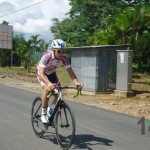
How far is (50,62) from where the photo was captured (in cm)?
716

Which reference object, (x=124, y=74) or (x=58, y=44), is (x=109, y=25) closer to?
(x=124, y=74)

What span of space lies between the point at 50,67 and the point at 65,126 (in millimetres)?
1193

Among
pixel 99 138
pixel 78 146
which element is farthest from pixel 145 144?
pixel 78 146

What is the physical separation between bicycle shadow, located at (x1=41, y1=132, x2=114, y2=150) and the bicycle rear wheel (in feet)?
0.86

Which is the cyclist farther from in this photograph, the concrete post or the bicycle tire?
the concrete post

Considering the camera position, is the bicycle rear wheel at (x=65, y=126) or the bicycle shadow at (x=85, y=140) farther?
the bicycle shadow at (x=85, y=140)

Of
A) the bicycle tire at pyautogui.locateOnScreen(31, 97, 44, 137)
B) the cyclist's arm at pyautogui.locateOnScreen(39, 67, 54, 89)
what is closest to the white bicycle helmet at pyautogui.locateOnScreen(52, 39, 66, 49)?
the cyclist's arm at pyautogui.locateOnScreen(39, 67, 54, 89)

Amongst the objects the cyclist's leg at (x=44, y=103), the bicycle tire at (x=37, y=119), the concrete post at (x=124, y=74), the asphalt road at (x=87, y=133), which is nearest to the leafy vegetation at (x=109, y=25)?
the concrete post at (x=124, y=74)

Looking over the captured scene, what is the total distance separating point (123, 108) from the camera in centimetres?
1373

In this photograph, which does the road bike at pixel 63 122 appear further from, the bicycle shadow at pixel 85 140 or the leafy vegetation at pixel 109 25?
the leafy vegetation at pixel 109 25

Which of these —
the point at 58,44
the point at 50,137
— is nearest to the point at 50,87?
the point at 58,44

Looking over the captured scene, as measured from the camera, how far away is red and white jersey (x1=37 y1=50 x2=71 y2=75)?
23.2 ft

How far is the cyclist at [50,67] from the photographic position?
6902 mm

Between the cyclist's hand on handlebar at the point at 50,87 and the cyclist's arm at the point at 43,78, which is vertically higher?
the cyclist's arm at the point at 43,78
